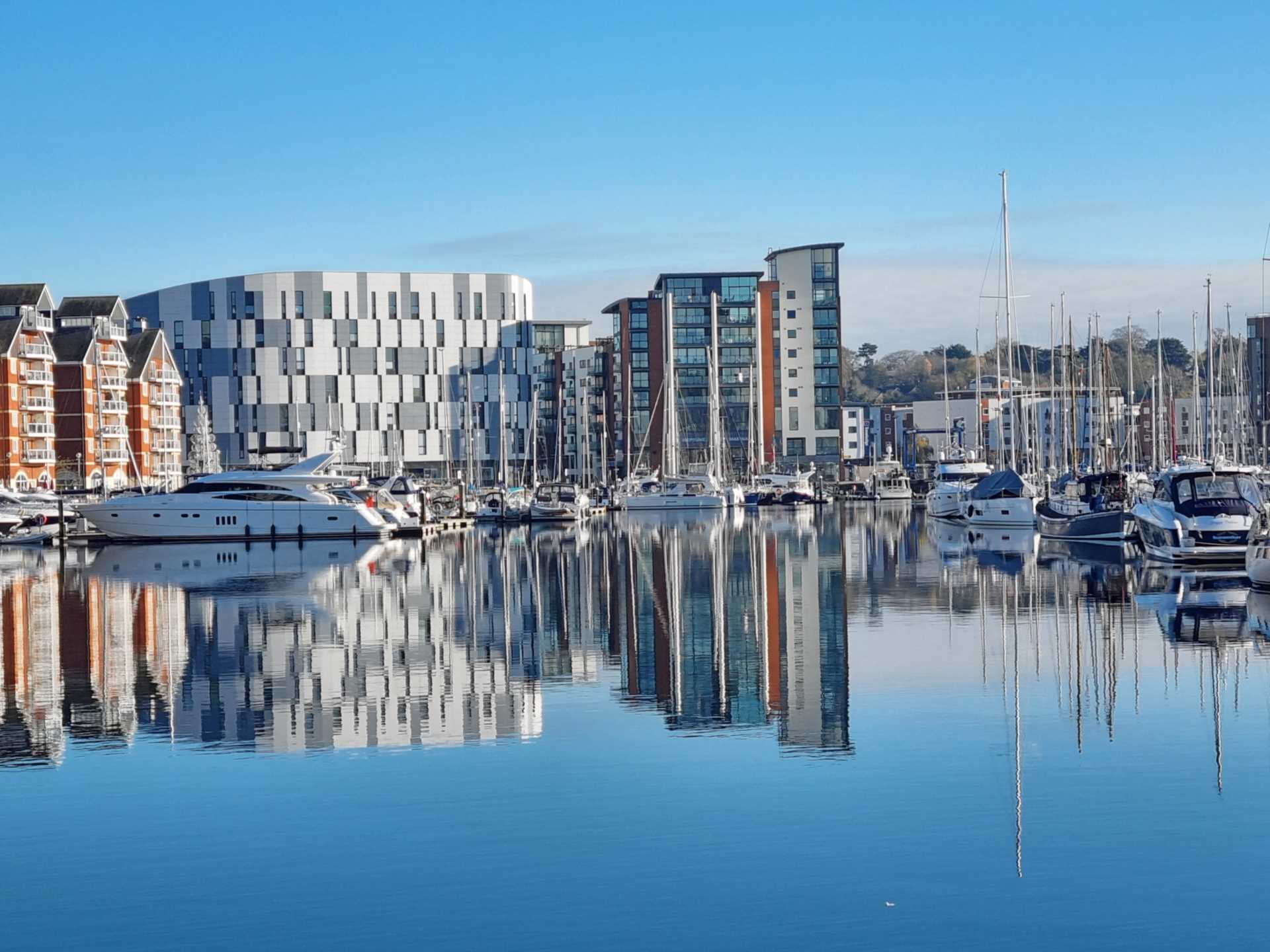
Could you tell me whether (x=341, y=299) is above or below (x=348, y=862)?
above

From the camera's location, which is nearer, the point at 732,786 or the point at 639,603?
the point at 732,786

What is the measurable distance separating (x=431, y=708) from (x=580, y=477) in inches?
5678

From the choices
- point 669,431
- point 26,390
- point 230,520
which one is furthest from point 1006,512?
point 26,390

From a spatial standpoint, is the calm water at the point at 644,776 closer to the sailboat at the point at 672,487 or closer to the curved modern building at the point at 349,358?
the sailboat at the point at 672,487

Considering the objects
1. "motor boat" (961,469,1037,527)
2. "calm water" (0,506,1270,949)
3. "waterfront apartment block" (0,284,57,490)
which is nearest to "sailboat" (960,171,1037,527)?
"motor boat" (961,469,1037,527)

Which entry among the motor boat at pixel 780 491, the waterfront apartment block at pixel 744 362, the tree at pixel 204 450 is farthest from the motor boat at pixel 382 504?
the waterfront apartment block at pixel 744 362

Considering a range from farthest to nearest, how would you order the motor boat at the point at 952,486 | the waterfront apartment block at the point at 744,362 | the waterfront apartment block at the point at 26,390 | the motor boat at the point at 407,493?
1. the waterfront apartment block at the point at 744,362
2. the waterfront apartment block at the point at 26,390
3. the motor boat at the point at 952,486
4. the motor boat at the point at 407,493

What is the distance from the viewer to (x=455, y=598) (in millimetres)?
37250

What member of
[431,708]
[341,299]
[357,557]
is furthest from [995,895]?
[341,299]

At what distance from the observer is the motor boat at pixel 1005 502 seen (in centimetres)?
7144

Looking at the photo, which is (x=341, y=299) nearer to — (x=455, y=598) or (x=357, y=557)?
(x=357, y=557)

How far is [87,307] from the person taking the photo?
4225 inches

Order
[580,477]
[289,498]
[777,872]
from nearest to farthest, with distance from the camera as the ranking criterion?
[777,872], [289,498], [580,477]

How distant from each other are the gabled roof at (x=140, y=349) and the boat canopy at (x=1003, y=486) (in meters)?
64.2
